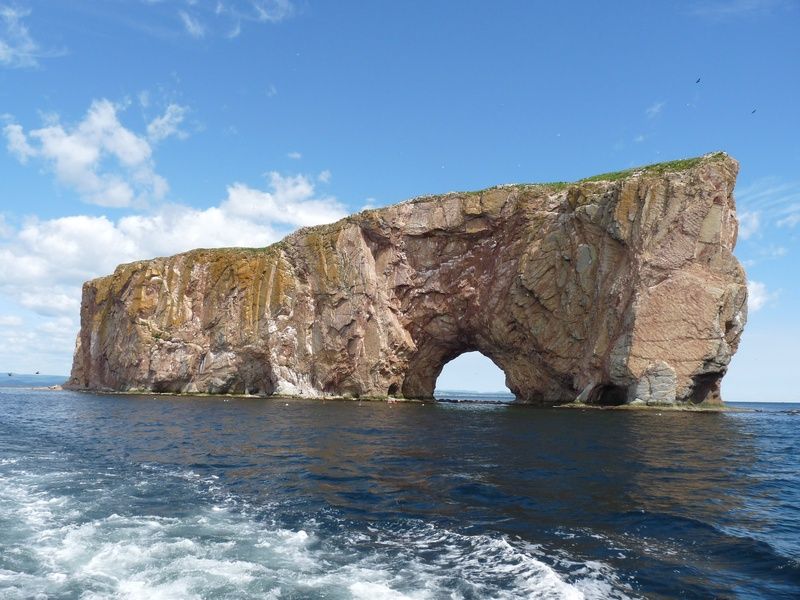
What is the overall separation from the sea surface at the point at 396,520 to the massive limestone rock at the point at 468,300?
28040 mm

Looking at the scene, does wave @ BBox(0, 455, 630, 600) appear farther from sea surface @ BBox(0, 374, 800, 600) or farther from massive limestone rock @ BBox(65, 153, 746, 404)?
massive limestone rock @ BBox(65, 153, 746, 404)

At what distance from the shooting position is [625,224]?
53719 millimetres

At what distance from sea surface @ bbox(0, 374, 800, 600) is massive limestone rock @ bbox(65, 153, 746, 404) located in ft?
92.0

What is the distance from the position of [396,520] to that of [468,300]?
55.6 m

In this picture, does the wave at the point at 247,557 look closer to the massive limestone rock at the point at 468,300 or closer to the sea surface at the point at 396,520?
the sea surface at the point at 396,520

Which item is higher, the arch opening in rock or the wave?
the arch opening in rock

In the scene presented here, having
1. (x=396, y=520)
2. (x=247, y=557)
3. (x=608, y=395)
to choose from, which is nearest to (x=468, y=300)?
(x=608, y=395)

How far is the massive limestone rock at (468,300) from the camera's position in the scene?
51.1 meters

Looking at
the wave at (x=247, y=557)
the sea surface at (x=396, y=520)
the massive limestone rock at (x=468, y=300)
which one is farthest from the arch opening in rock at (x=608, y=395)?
the wave at (x=247, y=557)

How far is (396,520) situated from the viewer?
507 inches

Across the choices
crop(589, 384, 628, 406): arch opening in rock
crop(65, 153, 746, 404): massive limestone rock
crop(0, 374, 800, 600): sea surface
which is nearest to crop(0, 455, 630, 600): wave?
crop(0, 374, 800, 600): sea surface

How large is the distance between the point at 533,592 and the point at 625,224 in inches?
2002

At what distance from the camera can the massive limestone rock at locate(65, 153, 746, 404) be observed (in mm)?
51062

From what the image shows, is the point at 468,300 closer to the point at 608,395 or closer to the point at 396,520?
the point at 608,395
